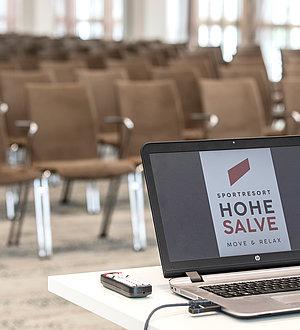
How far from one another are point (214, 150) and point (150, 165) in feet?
0.55

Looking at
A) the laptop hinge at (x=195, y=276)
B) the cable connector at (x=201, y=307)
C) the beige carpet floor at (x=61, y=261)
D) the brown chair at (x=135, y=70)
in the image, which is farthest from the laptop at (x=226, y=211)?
the brown chair at (x=135, y=70)

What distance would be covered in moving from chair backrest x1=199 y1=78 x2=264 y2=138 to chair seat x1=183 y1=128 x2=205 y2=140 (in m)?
0.44

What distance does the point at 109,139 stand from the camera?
8156 millimetres

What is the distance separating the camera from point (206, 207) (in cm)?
270

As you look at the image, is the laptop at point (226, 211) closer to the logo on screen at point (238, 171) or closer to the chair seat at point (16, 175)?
the logo on screen at point (238, 171)

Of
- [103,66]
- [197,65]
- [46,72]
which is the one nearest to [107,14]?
[103,66]

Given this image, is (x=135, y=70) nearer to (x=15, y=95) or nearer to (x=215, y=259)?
(x=15, y=95)

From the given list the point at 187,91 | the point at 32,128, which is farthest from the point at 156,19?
the point at 32,128

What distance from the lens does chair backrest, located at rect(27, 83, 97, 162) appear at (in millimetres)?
7121

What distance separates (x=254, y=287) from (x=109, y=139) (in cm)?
566

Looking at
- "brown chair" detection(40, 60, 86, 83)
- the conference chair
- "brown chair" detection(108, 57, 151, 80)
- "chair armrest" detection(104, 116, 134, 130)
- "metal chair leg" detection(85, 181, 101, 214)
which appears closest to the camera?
"chair armrest" detection(104, 116, 134, 130)

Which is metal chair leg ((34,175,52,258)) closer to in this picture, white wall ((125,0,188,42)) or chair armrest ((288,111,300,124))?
chair armrest ((288,111,300,124))

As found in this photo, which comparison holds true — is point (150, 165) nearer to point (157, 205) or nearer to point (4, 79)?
point (157, 205)

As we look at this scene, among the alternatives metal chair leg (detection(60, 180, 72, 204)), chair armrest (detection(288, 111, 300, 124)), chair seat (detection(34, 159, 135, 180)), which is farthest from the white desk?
metal chair leg (detection(60, 180, 72, 204))
